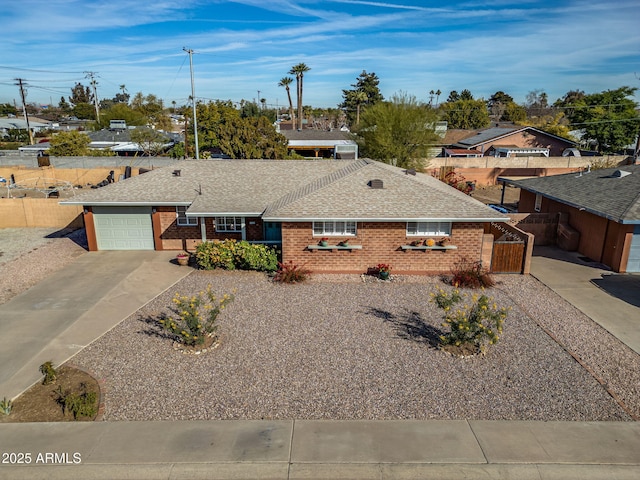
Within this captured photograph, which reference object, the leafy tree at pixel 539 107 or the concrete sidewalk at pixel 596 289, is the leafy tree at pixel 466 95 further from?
the concrete sidewalk at pixel 596 289

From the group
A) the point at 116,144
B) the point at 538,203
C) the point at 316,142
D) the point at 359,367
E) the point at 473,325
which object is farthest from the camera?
the point at 116,144

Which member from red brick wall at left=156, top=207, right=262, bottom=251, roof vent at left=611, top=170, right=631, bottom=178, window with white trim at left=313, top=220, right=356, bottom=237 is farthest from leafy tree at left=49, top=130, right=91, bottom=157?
roof vent at left=611, top=170, right=631, bottom=178

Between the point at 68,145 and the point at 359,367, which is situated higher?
the point at 68,145

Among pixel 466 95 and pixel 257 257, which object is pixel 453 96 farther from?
pixel 257 257

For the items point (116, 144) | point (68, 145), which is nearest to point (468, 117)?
point (116, 144)

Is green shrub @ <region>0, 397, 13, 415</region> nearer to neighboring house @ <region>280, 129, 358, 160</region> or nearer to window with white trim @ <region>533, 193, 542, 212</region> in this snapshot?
window with white trim @ <region>533, 193, 542, 212</region>

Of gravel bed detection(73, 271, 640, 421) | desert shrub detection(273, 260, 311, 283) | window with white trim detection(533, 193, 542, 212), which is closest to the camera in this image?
gravel bed detection(73, 271, 640, 421)
